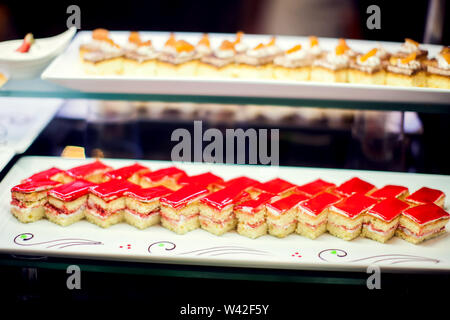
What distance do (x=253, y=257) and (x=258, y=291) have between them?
0.53 metres

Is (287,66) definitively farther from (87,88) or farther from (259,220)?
(87,88)

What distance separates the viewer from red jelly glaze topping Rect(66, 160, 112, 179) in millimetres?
2510

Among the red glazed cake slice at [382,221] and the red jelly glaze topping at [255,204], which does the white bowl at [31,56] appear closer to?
the red jelly glaze topping at [255,204]

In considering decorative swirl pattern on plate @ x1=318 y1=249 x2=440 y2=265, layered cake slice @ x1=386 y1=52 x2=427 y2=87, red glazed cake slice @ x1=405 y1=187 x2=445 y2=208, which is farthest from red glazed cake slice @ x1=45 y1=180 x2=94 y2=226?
red glazed cake slice @ x1=405 y1=187 x2=445 y2=208

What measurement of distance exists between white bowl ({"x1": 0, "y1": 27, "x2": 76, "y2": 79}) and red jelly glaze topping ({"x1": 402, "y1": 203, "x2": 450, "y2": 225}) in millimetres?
1863

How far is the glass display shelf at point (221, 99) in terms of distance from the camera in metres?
1.85

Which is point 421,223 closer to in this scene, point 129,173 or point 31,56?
point 129,173

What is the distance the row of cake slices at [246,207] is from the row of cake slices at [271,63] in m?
0.61

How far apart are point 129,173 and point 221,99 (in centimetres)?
90

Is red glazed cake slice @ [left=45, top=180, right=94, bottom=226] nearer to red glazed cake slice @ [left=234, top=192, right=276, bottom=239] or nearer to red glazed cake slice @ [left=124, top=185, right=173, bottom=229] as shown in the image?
red glazed cake slice @ [left=124, top=185, right=173, bottom=229]

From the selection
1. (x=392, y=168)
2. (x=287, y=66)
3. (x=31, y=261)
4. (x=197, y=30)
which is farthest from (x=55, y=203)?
(x=392, y=168)

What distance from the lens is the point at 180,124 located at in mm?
3023

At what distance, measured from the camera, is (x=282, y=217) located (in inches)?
85.1

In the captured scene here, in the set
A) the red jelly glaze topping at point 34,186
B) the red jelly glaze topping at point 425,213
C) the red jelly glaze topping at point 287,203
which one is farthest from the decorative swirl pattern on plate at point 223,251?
the red jelly glaze topping at point 34,186
